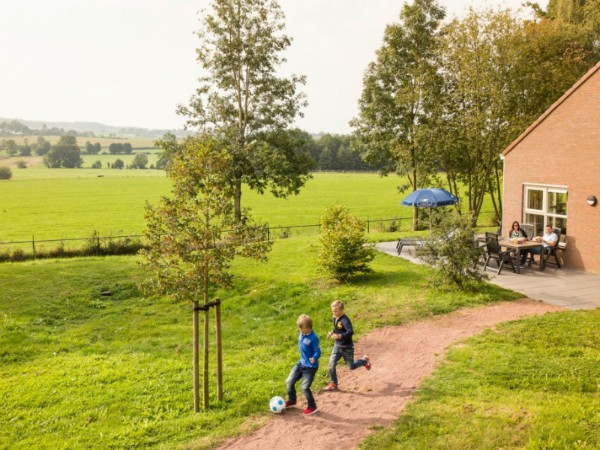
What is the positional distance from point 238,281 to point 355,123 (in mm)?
20792

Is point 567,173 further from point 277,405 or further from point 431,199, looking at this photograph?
point 277,405

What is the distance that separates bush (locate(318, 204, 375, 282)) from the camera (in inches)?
642

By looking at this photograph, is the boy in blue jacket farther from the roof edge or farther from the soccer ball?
the roof edge

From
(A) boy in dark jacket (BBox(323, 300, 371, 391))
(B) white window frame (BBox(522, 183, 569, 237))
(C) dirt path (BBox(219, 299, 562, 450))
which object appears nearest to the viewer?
(C) dirt path (BBox(219, 299, 562, 450))

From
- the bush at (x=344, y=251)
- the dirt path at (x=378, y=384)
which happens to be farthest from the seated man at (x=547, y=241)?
the bush at (x=344, y=251)

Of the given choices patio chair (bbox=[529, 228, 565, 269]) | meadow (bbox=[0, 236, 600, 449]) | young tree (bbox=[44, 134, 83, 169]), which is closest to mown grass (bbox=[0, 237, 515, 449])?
meadow (bbox=[0, 236, 600, 449])

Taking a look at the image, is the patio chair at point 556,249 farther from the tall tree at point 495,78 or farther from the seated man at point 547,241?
the tall tree at point 495,78

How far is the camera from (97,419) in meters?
8.73

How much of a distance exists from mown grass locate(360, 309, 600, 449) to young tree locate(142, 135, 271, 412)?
12.4 ft

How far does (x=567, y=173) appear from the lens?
56.6 feet

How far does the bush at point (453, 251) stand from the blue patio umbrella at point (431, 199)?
4445mm

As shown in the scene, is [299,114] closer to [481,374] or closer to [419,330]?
[419,330]

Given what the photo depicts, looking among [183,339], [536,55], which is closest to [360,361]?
[183,339]

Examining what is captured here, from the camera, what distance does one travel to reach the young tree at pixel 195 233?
28.7ft
